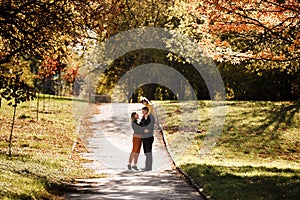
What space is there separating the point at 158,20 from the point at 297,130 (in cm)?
1893

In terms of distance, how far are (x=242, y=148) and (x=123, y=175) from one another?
663 centimetres

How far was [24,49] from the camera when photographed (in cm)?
1309

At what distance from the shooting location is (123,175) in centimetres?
1502

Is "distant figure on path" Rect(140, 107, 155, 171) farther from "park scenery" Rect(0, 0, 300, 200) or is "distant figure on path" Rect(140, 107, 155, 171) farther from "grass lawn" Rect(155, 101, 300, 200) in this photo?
"grass lawn" Rect(155, 101, 300, 200)

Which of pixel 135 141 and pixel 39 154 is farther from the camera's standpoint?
pixel 39 154

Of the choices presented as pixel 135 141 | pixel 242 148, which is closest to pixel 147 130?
pixel 135 141

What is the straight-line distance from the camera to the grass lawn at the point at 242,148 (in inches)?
493

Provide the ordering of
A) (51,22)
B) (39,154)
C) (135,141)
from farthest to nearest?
(39,154) → (135,141) → (51,22)

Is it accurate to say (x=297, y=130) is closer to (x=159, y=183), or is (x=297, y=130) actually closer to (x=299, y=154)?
(x=299, y=154)

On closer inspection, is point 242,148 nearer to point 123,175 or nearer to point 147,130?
point 147,130

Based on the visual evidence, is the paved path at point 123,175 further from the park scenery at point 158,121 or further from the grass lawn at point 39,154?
the grass lawn at point 39,154

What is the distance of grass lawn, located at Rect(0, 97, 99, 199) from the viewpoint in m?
11.1

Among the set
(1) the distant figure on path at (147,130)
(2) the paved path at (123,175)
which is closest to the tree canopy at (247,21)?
(1) the distant figure on path at (147,130)

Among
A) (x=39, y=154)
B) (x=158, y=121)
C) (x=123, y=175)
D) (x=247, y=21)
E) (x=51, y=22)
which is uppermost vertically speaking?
(x=247, y=21)
